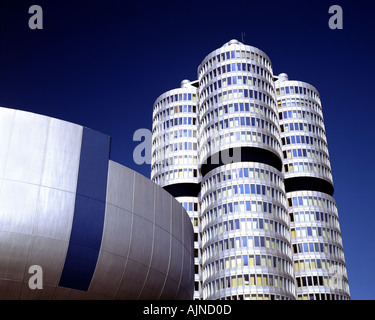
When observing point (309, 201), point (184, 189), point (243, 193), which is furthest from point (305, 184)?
point (184, 189)

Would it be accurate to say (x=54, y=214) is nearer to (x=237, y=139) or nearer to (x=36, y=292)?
(x=36, y=292)

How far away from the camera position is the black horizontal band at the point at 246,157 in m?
107

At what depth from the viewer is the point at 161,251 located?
94.2 ft

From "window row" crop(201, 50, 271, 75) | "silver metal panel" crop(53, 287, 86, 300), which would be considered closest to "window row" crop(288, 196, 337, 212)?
"window row" crop(201, 50, 271, 75)

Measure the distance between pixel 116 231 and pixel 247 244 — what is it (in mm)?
71912

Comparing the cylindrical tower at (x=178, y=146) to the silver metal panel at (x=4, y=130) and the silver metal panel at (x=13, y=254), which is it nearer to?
the silver metal panel at (x=4, y=130)

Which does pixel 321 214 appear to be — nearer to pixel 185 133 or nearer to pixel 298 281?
pixel 298 281

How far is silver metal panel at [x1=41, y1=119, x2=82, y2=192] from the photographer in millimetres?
24828

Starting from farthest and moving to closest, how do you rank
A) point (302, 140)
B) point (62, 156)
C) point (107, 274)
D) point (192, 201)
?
point (302, 140) < point (192, 201) < point (107, 274) < point (62, 156)

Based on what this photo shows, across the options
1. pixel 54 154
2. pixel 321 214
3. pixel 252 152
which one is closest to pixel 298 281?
pixel 321 214

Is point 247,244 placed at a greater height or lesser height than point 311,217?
lesser

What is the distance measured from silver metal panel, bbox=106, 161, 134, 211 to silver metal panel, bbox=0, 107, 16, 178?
559 cm

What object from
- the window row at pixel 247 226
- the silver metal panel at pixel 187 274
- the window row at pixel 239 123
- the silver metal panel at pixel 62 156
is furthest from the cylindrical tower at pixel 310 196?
the silver metal panel at pixel 62 156
